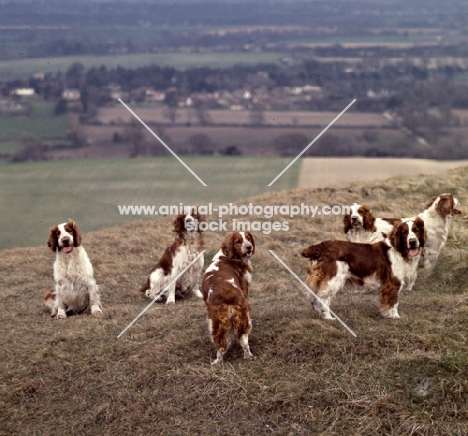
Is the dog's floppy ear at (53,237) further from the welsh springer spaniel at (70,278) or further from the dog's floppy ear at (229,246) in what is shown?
the dog's floppy ear at (229,246)

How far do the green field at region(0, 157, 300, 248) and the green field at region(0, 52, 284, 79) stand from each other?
20.5 ft

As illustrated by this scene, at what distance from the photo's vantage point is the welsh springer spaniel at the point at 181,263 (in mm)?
11875

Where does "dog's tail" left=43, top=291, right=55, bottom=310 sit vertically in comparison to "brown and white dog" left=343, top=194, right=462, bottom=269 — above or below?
below

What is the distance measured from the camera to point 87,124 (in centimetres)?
3322

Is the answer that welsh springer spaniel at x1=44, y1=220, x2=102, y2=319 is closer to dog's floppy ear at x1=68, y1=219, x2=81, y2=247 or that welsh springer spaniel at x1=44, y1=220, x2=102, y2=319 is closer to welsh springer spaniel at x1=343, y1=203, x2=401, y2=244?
dog's floppy ear at x1=68, y1=219, x2=81, y2=247

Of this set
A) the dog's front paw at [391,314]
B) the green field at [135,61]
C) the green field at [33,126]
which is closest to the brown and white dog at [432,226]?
the dog's front paw at [391,314]

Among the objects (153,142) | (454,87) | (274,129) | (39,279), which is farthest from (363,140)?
Result: (39,279)

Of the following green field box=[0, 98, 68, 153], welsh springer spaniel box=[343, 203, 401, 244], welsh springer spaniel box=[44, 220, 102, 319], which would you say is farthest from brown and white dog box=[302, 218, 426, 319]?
green field box=[0, 98, 68, 153]

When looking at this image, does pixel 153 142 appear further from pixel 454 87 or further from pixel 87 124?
pixel 454 87

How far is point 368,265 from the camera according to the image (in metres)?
9.51

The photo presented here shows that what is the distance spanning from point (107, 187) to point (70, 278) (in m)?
16.4

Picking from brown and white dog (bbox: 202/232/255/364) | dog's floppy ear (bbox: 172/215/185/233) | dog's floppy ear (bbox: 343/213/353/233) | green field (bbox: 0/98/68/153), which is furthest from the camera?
green field (bbox: 0/98/68/153)

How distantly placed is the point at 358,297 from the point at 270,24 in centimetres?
3902

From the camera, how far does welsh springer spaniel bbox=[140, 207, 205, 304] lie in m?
11.9
